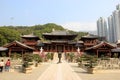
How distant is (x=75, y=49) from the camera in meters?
61.7

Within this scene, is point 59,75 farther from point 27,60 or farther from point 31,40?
point 31,40

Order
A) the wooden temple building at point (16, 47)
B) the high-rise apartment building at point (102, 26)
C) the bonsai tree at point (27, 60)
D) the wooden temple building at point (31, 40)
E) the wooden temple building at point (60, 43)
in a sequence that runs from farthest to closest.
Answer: the high-rise apartment building at point (102, 26) < the wooden temple building at point (31, 40) < the wooden temple building at point (60, 43) < the wooden temple building at point (16, 47) < the bonsai tree at point (27, 60)

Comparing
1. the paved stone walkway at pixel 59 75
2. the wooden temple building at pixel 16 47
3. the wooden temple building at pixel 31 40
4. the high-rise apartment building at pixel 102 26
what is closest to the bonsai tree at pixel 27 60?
the paved stone walkway at pixel 59 75

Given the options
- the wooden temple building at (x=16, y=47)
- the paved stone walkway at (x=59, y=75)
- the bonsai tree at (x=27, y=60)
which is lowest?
the paved stone walkway at (x=59, y=75)

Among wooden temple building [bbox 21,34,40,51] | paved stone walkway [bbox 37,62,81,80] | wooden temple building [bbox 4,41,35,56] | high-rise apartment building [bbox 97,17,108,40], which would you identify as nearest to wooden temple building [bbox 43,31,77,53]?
wooden temple building [bbox 21,34,40,51]

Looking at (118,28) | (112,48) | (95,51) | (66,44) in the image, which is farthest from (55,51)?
(118,28)

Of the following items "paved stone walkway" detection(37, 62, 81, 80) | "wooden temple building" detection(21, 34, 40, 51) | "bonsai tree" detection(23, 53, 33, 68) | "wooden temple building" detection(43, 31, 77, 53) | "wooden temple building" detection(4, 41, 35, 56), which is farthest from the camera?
"wooden temple building" detection(21, 34, 40, 51)

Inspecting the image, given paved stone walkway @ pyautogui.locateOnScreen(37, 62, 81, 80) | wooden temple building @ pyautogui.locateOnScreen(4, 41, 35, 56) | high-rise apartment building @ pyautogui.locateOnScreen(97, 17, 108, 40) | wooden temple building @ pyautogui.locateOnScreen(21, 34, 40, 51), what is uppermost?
high-rise apartment building @ pyautogui.locateOnScreen(97, 17, 108, 40)

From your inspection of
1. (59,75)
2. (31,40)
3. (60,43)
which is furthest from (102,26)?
(59,75)

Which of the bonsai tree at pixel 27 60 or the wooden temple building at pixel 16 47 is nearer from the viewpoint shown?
the bonsai tree at pixel 27 60

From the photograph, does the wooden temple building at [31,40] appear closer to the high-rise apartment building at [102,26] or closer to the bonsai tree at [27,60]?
the bonsai tree at [27,60]

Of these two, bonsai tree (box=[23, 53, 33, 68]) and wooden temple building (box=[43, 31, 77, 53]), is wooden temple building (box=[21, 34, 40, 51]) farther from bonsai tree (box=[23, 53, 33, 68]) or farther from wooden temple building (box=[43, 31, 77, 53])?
bonsai tree (box=[23, 53, 33, 68])

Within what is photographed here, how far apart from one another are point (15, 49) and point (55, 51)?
1224 centimetres

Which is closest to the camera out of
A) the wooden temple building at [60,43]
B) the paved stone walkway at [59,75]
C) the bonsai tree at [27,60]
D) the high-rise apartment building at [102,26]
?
the paved stone walkway at [59,75]
